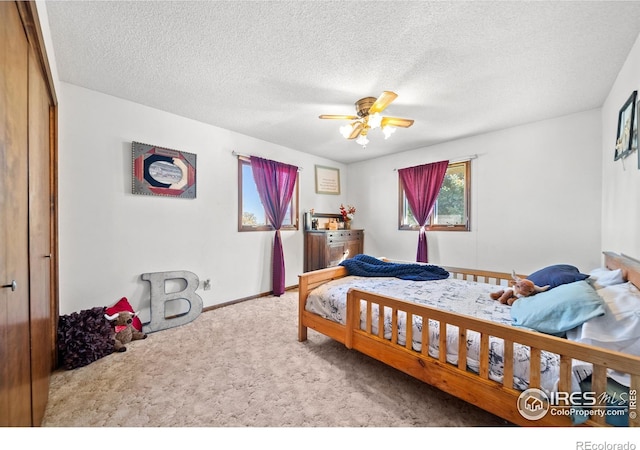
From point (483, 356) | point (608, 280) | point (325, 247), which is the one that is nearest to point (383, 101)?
point (483, 356)

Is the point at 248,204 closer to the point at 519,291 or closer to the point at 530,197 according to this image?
the point at 519,291

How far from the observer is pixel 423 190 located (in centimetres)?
384

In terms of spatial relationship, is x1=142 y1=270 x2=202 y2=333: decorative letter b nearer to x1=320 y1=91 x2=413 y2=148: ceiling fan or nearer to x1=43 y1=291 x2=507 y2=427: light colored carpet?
x1=43 y1=291 x2=507 y2=427: light colored carpet

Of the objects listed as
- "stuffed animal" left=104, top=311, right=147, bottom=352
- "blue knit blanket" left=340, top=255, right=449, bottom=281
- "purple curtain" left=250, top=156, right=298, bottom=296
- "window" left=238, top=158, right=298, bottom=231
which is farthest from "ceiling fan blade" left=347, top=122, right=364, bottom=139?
"stuffed animal" left=104, top=311, right=147, bottom=352

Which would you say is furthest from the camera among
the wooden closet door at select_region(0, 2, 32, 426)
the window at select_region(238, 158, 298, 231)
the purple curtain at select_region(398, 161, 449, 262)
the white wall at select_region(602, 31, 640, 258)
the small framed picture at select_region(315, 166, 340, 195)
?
the small framed picture at select_region(315, 166, 340, 195)

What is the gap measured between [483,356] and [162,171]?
326 centimetres

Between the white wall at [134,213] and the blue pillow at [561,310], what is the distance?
307 centimetres

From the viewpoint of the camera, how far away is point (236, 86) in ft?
7.22

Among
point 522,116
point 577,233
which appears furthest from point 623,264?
point 522,116

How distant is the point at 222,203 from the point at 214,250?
63 centimetres

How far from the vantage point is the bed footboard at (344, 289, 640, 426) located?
96 cm

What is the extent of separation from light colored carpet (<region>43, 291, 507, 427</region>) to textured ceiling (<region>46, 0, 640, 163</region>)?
2335 mm

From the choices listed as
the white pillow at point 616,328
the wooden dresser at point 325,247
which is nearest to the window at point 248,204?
the wooden dresser at point 325,247

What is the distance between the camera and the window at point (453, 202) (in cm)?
353
